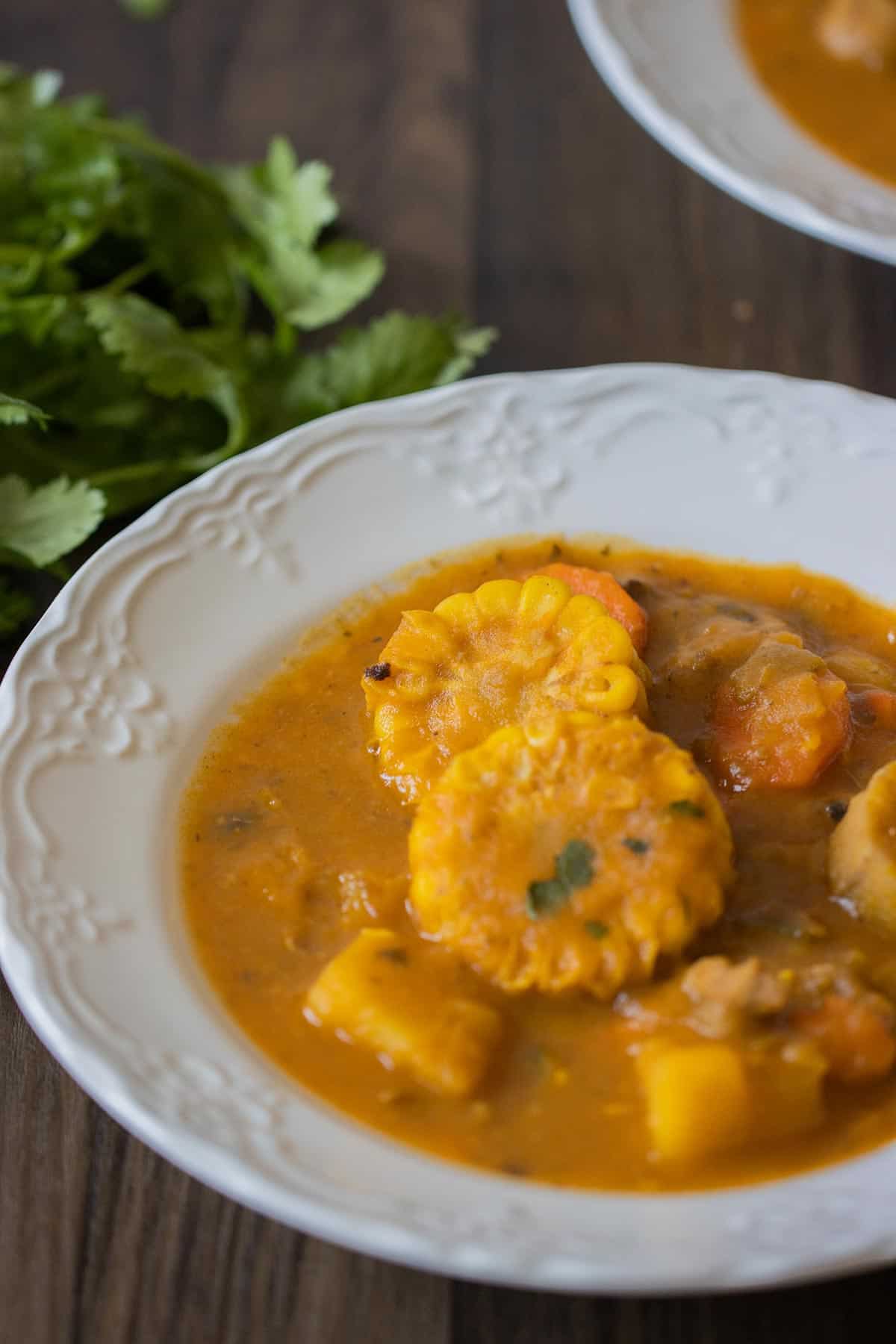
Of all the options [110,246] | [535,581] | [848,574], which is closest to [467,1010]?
[535,581]

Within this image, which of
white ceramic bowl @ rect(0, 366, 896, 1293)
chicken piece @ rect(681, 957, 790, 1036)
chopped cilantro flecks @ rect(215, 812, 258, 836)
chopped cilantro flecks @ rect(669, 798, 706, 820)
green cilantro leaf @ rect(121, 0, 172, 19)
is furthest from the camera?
green cilantro leaf @ rect(121, 0, 172, 19)

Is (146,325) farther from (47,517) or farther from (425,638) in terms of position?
(425,638)

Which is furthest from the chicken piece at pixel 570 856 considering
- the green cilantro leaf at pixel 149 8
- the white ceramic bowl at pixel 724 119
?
the green cilantro leaf at pixel 149 8

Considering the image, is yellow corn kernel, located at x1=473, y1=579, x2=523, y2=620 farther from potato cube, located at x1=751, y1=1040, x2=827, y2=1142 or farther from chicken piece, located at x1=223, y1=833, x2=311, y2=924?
potato cube, located at x1=751, y1=1040, x2=827, y2=1142

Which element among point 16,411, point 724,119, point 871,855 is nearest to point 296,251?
point 16,411

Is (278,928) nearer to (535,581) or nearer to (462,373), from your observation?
(535,581)

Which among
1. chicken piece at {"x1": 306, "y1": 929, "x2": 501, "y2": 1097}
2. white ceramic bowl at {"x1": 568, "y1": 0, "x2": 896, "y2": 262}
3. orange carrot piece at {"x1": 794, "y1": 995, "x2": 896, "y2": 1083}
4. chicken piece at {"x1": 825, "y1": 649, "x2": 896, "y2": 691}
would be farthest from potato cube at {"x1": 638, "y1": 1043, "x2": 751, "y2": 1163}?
Result: white ceramic bowl at {"x1": 568, "y1": 0, "x2": 896, "y2": 262}
